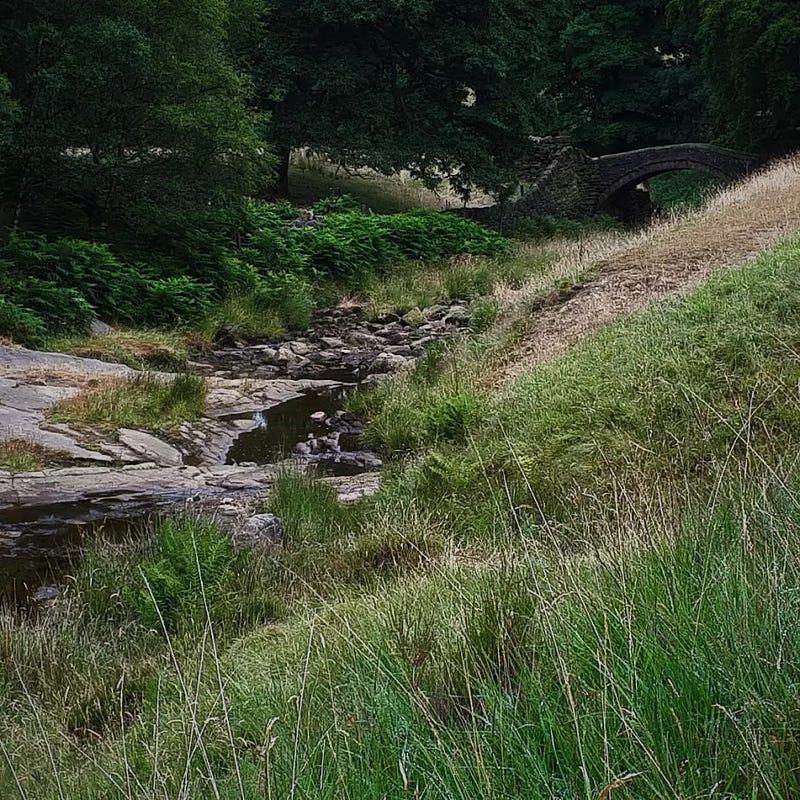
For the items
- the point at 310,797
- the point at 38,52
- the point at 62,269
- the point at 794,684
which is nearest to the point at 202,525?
the point at 310,797

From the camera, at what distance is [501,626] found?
2.41 m

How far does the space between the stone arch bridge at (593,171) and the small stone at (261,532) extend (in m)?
22.8

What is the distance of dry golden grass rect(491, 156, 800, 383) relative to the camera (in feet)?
28.6

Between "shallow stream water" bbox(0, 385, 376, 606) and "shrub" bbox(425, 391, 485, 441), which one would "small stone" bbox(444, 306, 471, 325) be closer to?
"shallow stream water" bbox(0, 385, 376, 606)

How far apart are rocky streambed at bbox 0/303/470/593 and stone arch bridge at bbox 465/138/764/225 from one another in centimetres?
1707

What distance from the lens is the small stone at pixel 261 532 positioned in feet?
17.7

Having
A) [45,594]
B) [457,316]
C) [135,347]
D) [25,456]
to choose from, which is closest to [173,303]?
[135,347]

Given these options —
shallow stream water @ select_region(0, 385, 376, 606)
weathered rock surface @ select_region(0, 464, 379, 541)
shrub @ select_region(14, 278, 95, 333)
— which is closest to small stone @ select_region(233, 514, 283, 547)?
weathered rock surface @ select_region(0, 464, 379, 541)

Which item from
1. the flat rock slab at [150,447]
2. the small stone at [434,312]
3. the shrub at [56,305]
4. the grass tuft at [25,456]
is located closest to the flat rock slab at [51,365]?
the shrub at [56,305]

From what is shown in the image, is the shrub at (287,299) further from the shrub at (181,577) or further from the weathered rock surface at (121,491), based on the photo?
the shrub at (181,577)

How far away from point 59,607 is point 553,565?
9.18 ft

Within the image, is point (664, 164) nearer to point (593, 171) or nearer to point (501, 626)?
point (593, 171)

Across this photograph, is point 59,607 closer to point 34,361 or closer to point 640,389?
point 640,389

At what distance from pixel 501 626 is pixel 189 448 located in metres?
6.55
